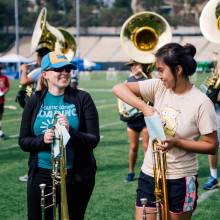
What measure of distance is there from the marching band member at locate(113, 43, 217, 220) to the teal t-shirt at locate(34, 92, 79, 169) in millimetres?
364

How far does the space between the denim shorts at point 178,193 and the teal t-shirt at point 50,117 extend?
1.89ft

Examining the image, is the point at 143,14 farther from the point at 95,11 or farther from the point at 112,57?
the point at 95,11

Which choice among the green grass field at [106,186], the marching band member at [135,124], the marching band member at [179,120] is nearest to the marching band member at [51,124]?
the marching band member at [179,120]

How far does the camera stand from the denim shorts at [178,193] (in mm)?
3824

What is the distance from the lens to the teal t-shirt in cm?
404

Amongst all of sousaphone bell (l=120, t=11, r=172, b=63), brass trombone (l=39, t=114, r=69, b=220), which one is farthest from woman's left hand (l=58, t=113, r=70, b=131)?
sousaphone bell (l=120, t=11, r=172, b=63)

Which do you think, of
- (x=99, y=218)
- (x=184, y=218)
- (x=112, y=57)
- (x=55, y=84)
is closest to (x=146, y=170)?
(x=184, y=218)

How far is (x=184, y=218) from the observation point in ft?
12.8

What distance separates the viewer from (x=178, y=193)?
384 centimetres

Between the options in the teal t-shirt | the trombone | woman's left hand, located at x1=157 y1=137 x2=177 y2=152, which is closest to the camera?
woman's left hand, located at x1=157 y1=137 x2=177 y2=152

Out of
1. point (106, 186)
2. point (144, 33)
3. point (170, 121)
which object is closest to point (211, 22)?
point (144, 33)

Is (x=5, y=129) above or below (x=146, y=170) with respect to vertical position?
below

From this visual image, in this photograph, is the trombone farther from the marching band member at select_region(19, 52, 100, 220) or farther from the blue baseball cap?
the blue baseball cap

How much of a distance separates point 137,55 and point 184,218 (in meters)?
4.30
